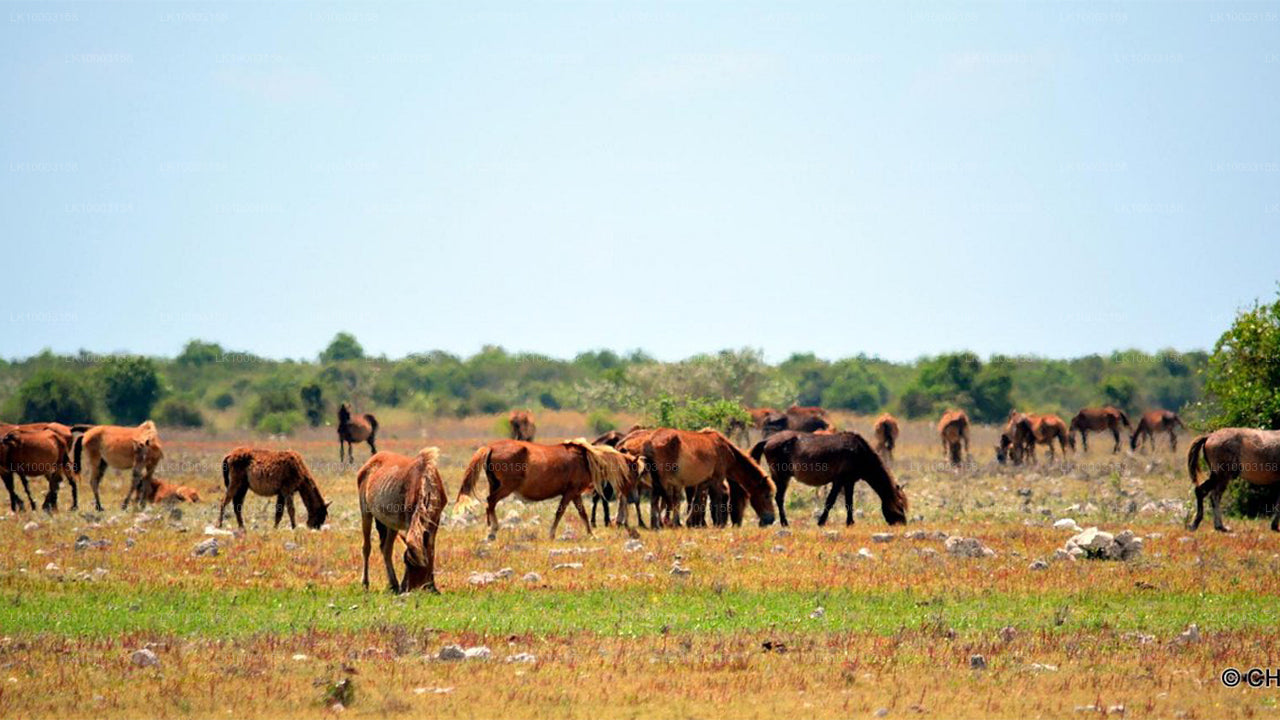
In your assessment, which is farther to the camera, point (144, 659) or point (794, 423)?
point (794, 423)

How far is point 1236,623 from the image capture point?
13.6 metres

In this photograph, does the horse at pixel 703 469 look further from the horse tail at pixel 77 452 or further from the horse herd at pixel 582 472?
the horse tail at pixel 77 452

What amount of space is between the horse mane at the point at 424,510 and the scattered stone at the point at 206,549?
448cm

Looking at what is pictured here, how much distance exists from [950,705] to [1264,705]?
2.38 m

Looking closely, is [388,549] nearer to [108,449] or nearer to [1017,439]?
[108,449]

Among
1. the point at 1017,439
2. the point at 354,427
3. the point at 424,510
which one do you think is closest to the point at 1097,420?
the point at 1017,439

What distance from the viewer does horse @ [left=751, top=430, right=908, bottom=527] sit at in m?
23.6

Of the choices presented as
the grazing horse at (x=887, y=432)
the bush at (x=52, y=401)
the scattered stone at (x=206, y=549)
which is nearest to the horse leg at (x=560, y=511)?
the scattered stone at (x=206, y=549)

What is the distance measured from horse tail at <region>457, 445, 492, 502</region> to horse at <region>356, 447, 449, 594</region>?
300cm

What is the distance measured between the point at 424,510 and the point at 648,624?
2935 mm

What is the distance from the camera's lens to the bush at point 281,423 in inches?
2657

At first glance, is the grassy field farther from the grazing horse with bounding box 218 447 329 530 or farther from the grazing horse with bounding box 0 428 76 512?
the grazing horse with bounding box 0 428 76 512

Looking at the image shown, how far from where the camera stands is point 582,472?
21.3 meters

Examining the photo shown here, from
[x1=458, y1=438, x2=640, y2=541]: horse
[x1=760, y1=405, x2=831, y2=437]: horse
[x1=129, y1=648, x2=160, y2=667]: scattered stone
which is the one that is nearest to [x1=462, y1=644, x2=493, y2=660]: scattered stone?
[x1=129, y1=648, x2=160, y2=667]: scattered stone
